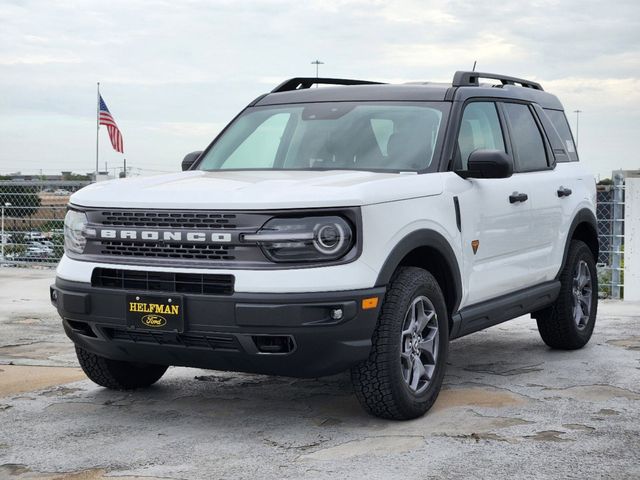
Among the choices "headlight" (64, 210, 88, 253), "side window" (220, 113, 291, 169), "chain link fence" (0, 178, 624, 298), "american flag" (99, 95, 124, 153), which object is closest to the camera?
"headlight" (64, 210, 88, 253)

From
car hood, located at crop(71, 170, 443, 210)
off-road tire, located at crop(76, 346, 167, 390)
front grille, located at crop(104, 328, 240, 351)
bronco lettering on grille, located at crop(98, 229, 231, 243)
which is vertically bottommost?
off-road tire, located at crop(76, 346, 167, 390)

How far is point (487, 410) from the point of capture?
18.6ft

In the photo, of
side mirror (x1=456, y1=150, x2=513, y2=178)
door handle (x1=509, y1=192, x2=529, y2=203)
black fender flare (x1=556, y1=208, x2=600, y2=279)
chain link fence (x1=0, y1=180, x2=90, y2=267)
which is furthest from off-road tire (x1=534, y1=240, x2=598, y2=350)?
chain link fence (x1=0, y1=180, x2=90, y2=267)

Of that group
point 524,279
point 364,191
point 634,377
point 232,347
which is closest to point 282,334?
point 232,347

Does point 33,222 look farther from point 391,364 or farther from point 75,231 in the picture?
point 391,364

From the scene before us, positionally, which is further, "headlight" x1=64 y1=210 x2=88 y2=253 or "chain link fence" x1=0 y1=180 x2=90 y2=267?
"chain link fence" x1=0 y1=180 x2=90 y2=267

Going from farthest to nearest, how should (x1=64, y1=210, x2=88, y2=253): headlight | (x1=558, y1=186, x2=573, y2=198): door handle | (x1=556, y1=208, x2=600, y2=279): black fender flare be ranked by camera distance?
1. (x1=556, y1=208, x2=600, y2=279): black fender flare
2. (x1=558, y1=186, x2=573, y2=198): door handle
3. (x1=64, y1=210, x2=88, y2=253): headlight

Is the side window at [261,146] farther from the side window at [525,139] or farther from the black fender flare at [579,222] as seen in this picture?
the black fender flare at [579,222]

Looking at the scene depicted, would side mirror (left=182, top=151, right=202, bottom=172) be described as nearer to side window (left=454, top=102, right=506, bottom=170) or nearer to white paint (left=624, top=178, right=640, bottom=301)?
side window (left=454, top=102, right=506, bottom=170)

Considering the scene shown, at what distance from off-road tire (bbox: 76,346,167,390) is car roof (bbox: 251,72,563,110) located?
202cm

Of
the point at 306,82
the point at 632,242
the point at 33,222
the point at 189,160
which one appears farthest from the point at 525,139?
the point at 33,222

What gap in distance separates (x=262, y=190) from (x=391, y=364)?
1099 millimetres

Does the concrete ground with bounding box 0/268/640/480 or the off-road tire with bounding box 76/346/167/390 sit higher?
the off-road tire with bounding box 76/346/167/390

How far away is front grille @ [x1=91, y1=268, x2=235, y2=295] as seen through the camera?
193 inches
